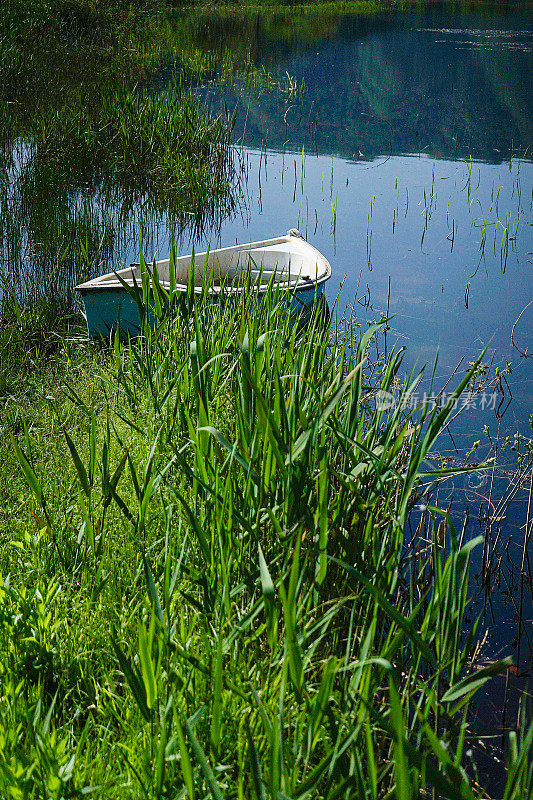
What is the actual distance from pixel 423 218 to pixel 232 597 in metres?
6.70

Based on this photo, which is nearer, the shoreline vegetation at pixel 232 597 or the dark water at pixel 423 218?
the shoreline vegetation at pixel 232 597

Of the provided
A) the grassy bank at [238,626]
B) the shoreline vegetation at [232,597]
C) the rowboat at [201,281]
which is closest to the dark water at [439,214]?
the shoreline vegetation at [232,597]

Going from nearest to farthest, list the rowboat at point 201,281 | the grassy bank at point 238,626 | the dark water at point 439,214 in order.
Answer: the grassy bank at point 238,626 < the dark water at point 439,214 < the rowboat at point 201,281

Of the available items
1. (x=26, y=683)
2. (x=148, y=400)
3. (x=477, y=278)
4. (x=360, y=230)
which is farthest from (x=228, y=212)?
(x=26, y=683)

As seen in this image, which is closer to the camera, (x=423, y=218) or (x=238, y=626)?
(x=238, y=626)

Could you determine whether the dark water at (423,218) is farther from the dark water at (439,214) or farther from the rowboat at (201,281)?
the rowboat at (201,281)

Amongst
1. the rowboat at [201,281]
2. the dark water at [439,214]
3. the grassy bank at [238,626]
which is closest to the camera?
the grassy bank at [238,626]

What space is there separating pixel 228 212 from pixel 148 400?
17.3 ft

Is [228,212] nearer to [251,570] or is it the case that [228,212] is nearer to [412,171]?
[412,171]

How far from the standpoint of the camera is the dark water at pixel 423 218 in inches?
142

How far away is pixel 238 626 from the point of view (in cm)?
154

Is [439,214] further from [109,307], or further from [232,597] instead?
[232,597]

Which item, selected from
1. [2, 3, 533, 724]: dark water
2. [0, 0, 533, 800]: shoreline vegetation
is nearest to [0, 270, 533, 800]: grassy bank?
[0, 0, 533, 800]: shoreline vegetation

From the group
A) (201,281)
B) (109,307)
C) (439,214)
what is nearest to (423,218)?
(439,214)
